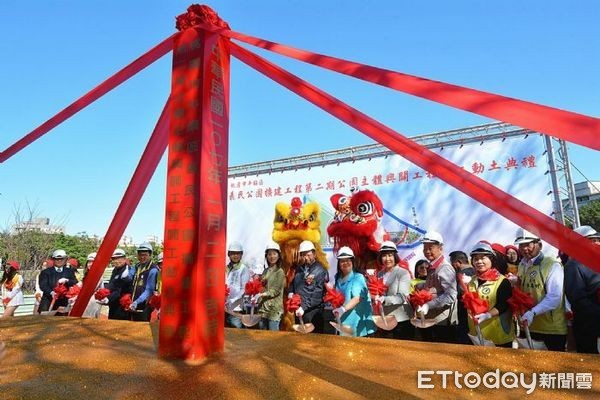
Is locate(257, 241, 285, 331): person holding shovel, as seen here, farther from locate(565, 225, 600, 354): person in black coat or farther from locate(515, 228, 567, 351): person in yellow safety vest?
locate(565, 225, 600, 354): person in black coat

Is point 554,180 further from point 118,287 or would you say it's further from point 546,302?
point 118,287

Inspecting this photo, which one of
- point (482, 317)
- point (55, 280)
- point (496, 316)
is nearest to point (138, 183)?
point (482, 317)

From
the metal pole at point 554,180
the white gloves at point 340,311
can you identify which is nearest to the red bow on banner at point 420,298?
the white gloves at point 340,311

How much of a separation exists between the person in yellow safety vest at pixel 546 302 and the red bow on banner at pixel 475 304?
0.38 meters

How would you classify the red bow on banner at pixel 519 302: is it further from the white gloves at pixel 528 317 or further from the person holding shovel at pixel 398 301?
the person holding shovel at pixel 398 301

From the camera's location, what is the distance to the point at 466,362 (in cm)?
208

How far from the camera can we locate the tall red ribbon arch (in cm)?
199

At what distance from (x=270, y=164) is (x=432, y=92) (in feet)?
18.9

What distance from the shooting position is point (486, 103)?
163 centimetres

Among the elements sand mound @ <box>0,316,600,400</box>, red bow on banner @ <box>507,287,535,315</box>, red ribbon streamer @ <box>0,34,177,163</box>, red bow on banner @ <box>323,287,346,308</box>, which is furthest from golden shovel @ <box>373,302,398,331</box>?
red ribbon streamer @ <box>0,34,177,163</box>

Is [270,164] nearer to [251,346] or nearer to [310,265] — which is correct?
[310,265]

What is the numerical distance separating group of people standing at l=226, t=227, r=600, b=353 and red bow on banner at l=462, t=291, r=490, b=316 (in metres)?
0.01

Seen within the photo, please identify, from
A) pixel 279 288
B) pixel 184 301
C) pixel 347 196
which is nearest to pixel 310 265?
pixel 279 288

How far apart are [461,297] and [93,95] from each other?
3.55 m
